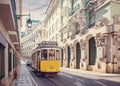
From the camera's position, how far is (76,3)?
50062 millimetres

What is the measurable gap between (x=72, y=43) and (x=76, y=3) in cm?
775

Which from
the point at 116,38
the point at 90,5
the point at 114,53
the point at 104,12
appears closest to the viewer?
the point at 116,38

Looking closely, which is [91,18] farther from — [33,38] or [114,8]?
[33,38]

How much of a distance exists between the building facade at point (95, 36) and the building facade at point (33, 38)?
149ft

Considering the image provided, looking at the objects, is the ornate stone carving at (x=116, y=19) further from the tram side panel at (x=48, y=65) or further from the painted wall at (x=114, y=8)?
the tram side panel at (x=48, y=65)

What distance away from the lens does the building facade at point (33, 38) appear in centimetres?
10212

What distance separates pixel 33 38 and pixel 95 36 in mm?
89305

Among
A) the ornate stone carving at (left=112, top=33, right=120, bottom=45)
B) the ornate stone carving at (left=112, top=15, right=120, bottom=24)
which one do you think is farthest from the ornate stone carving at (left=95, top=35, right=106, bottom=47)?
the ornate stone carving at (left=112, top=15, right=120, bottom=24)

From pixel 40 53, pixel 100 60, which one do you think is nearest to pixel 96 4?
pixel 100 60

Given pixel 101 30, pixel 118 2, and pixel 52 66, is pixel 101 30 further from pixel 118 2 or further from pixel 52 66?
pixel 52 66

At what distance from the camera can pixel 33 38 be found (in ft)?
408

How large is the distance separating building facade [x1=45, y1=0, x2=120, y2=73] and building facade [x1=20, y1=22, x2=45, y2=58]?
149 ft

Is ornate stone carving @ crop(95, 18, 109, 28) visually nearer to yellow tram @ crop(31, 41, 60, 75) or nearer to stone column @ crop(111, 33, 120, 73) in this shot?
stone column @ crop(111, 33, 120, 73)

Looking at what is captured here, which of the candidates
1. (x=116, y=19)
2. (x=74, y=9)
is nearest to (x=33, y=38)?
(x=74, y=9)
